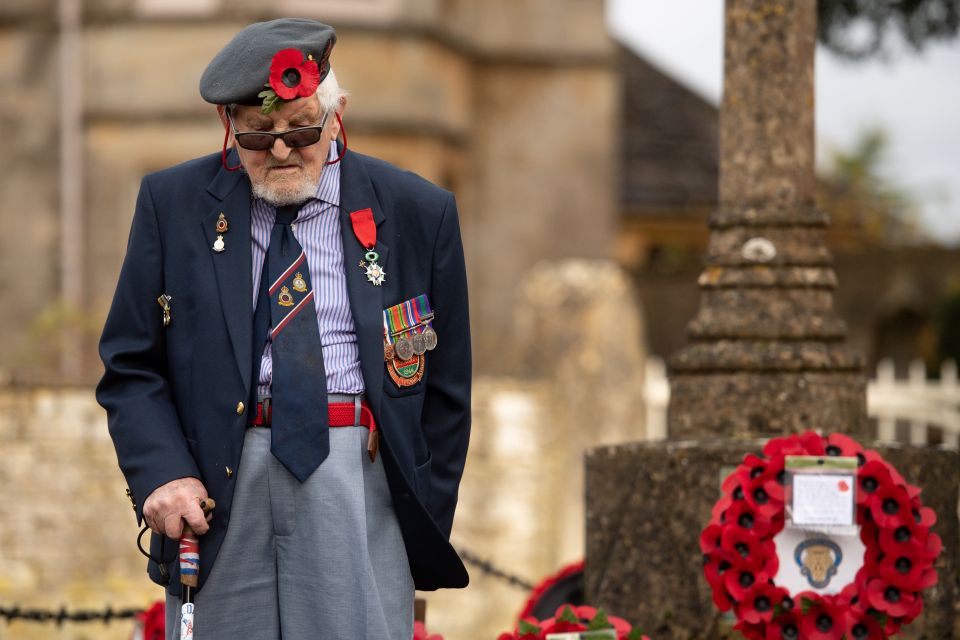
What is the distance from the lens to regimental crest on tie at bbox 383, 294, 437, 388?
11.0 feet

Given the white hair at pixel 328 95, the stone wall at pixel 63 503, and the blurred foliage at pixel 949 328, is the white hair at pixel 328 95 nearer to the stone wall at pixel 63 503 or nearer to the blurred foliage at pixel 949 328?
the stone wall at pixel 63 503

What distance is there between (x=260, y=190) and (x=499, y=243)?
11261 millimetres

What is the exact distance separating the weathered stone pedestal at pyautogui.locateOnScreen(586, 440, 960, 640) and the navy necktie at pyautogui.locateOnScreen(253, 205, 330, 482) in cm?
183

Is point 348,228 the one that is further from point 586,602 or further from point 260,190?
point 586,602

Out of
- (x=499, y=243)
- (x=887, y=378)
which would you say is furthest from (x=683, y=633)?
(x=499, y=243)

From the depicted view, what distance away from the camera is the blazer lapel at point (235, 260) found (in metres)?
3.25

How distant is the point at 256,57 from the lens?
325cm

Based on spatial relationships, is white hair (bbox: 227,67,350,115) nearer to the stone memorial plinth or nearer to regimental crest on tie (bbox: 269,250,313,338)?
regimental crest on tie (bbox: 269,250,313,338)

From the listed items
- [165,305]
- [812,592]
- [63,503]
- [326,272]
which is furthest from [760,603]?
[63,503]

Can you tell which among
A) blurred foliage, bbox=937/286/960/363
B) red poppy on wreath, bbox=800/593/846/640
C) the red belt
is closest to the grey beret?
the red belt

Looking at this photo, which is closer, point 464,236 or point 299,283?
point 299,283

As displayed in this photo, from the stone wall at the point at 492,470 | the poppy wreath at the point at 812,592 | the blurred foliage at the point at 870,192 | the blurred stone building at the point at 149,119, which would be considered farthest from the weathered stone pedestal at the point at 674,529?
the blurred foliage at the point at 870,192

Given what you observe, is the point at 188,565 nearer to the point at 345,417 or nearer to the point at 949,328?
the point at 345,417

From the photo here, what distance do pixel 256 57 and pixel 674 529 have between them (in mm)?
2201
